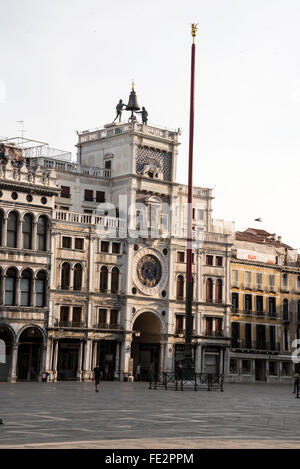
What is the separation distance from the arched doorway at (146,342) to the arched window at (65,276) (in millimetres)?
9680

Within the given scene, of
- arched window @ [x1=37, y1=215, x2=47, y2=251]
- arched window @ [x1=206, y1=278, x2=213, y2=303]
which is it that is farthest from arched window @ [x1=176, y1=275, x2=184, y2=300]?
arched window @ [x1=37, y1=215, x2=47, y2=251]

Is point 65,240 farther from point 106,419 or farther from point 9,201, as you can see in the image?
point 106,419

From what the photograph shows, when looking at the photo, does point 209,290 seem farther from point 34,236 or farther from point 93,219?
point 34,236

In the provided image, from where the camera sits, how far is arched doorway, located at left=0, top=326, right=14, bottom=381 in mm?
63359

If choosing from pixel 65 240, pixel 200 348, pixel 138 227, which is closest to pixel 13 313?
pixel 65 240

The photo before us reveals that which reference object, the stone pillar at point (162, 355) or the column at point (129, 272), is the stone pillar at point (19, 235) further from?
the stone pillar at point (162, 355)

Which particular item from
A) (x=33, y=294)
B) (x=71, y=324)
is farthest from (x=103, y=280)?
(x=33, y=294)

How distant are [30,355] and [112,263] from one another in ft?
35.1

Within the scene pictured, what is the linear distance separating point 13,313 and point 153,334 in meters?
16.4

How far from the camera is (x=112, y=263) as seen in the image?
7219cm

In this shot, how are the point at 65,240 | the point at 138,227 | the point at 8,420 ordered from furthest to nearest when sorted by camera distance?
the point at 138,227 < the point at 65,240 < the point at 8,420

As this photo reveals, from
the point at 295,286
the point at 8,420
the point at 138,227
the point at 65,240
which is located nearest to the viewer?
the point at 8,420

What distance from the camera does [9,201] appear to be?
6438 cm

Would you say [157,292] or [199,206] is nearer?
[157,292]
